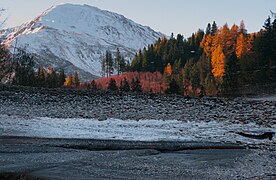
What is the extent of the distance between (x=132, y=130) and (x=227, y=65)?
199 ft

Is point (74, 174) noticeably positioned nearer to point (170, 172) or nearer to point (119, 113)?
point (170, 172)

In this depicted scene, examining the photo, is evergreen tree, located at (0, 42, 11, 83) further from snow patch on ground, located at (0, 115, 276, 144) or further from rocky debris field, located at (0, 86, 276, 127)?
snow patch on ground, located at (0, 115, 276, 144)

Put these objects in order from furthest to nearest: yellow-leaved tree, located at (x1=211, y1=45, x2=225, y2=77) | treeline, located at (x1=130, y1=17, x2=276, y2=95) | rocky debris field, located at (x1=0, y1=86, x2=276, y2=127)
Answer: yellow-leaved tree, located at (x1=211, y1=45, x2=225, y2=77) → treeline, located at (x1=130, y1=17, x2=276, y2=95) → rocky debris field, located at (x1=0, y1=86, x2=276, y2=127)

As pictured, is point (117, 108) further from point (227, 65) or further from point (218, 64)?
point (218, 64)

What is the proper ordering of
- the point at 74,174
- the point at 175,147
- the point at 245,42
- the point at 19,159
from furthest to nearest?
the point at 245,42 → the point at 175,147 → the point at 19,159 → the point at 74,174

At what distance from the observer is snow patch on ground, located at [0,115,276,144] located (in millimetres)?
15688

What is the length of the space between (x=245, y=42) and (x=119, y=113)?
235 ft

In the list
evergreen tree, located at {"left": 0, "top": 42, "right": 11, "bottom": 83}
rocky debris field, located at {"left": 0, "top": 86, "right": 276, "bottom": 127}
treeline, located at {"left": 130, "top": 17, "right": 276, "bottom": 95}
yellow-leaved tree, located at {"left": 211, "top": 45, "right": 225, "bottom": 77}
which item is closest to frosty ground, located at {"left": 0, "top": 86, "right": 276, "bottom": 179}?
rocky debris field, located at {"left": 0, "top": 86, "right": 276, "bottom": 127}

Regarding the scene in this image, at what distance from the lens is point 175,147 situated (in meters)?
13.5

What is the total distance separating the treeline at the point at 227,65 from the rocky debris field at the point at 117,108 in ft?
82.2

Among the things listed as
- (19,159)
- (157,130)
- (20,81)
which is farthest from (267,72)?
(19,159)

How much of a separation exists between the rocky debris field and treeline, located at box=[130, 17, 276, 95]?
25.1 metres

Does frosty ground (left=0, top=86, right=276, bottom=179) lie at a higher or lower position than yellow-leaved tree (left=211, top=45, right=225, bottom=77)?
lower

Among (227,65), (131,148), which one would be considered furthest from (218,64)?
(131,148)
